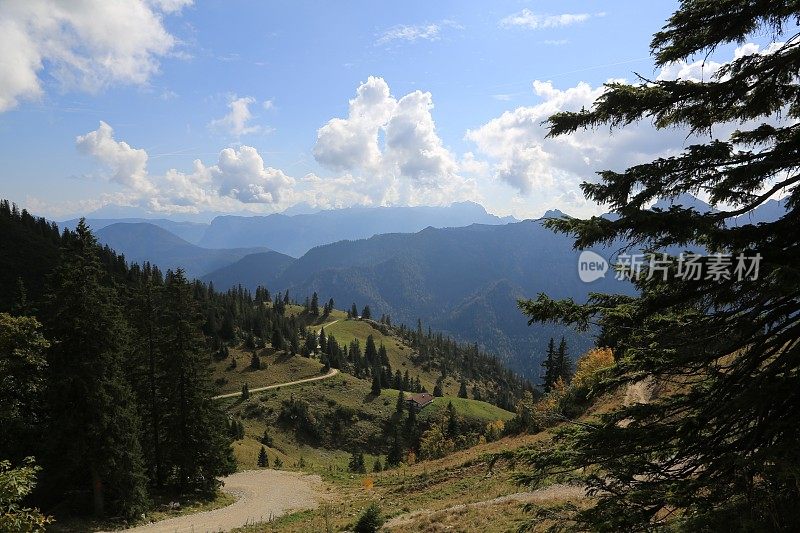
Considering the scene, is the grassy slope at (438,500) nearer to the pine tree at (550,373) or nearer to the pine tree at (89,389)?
the pine tree at (89,389)

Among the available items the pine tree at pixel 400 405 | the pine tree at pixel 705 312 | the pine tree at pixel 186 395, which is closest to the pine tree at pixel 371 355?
the pine tree at pixel 400 405

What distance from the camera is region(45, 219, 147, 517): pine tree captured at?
23.5 meters

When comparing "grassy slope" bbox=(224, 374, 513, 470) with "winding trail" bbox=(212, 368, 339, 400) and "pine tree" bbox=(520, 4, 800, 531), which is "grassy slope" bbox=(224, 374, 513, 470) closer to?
"winding trail" bbox=(212, 368, 339, 400)

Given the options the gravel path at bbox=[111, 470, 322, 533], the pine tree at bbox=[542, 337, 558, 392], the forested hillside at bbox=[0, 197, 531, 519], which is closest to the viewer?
the forested hillside at bbox=[0, 197, 531, 519]

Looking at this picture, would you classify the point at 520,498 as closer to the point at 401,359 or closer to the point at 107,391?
the point at 107,391

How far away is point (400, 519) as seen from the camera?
67.5 ft

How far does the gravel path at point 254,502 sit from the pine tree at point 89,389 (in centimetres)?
278

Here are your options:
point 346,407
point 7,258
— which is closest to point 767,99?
point 346,407

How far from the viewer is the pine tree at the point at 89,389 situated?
2348 centimetres

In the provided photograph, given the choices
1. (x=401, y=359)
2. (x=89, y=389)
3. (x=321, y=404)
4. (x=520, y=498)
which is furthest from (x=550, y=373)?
(x=401, y=359)

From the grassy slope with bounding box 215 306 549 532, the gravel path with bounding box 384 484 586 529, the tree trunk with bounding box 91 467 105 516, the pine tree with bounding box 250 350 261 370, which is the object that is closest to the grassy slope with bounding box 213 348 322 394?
the grassy slope with bounding box 215 306 549 532

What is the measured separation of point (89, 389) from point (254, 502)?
14.1 m

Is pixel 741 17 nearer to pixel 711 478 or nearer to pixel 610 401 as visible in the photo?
pixel 711 478

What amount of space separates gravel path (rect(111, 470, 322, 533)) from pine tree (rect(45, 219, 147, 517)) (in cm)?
278
